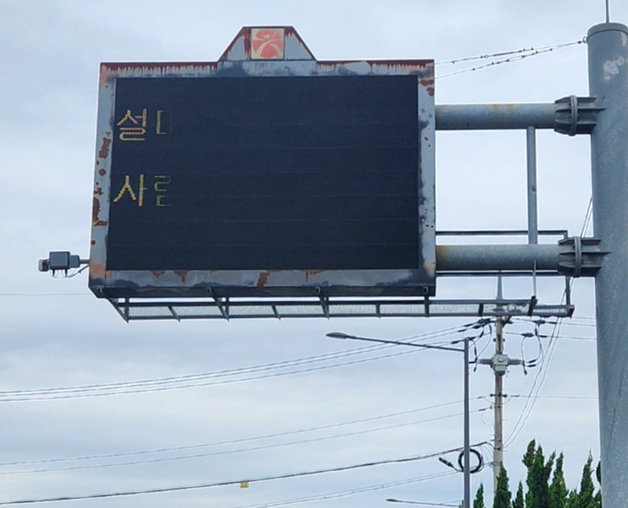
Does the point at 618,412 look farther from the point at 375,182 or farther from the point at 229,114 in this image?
the point at 229,114

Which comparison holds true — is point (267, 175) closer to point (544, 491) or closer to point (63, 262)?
point (63, 262)

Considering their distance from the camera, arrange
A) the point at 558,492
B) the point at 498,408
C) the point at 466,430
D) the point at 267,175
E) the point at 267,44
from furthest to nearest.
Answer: the point at 498,408 < the point at 558,492 < the point at 466,430 < the point at 267,44 < the point at 267,175

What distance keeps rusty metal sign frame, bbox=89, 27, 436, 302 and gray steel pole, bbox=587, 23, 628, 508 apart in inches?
82.1

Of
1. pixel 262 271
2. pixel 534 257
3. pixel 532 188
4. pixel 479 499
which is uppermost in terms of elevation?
pixel 532 188

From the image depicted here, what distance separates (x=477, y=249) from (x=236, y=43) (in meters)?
4.30

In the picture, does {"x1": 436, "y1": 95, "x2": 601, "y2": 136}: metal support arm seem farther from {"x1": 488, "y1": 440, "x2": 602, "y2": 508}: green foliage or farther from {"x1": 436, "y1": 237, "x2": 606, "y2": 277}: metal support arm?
{"x1": 488, "y1": 440, "x2": 602, "y2": 508}: green foliage

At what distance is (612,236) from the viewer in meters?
17.1

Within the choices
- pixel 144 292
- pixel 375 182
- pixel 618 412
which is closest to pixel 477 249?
pixel 375 182

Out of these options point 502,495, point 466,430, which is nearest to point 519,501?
point 502,495

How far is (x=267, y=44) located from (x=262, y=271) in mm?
3203

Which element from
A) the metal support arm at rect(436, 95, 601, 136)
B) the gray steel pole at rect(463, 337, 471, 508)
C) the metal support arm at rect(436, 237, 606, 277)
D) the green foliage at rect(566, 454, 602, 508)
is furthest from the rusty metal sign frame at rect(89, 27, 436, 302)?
the green foliage at rect(566, 454, 602, 508)

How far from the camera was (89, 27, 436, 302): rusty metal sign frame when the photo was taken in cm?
1725

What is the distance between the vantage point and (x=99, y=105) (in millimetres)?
18266

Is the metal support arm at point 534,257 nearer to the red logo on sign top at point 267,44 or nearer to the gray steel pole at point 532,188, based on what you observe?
the gray steel pole at point 532,188
